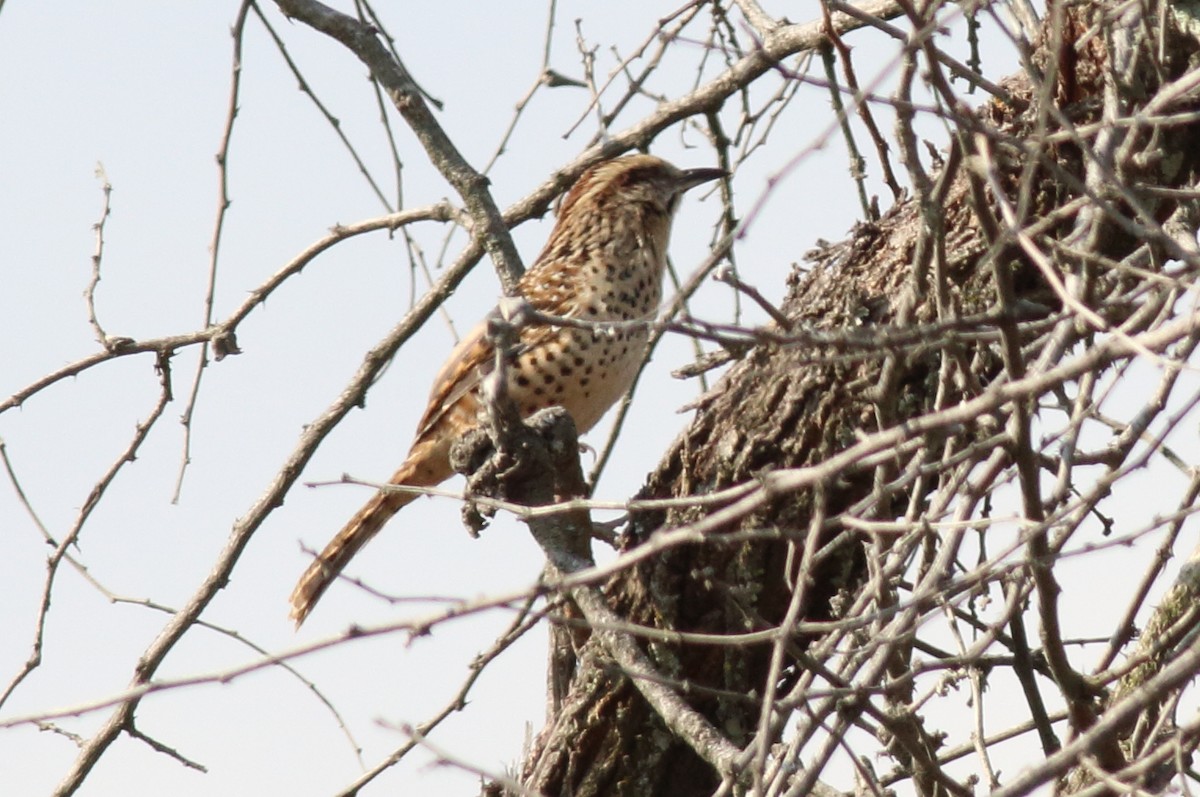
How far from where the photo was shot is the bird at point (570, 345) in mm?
5816

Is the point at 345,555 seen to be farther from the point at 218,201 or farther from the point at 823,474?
the point at 823,474

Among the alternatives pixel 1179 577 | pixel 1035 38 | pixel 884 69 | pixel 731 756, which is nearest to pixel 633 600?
pixel 731 756

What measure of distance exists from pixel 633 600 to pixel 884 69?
2.23m

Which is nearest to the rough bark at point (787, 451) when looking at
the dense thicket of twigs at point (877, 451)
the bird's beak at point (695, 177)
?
the dense thicket of twigs at point (877, 451)

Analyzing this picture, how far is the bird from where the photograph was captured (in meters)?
5.82

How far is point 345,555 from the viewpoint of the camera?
6070 millimetres

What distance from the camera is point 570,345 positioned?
5.79 meters

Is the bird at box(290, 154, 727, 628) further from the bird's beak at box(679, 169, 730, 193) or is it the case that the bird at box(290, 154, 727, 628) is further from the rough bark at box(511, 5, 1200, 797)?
the rough bark at box(511, 5, 1200, 797)

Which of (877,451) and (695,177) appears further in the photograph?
(695,177)

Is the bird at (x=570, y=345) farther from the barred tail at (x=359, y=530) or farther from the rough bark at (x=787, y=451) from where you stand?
the rough bark at (x=787, y=451)

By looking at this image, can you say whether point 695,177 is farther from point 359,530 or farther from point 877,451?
point 877,451

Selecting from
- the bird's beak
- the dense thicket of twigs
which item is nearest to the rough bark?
the dense thicket of twigs

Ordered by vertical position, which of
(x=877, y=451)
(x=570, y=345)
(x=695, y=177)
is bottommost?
(x=877, y=451)

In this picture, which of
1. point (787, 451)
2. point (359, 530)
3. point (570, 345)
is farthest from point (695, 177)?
point (787, 451)
